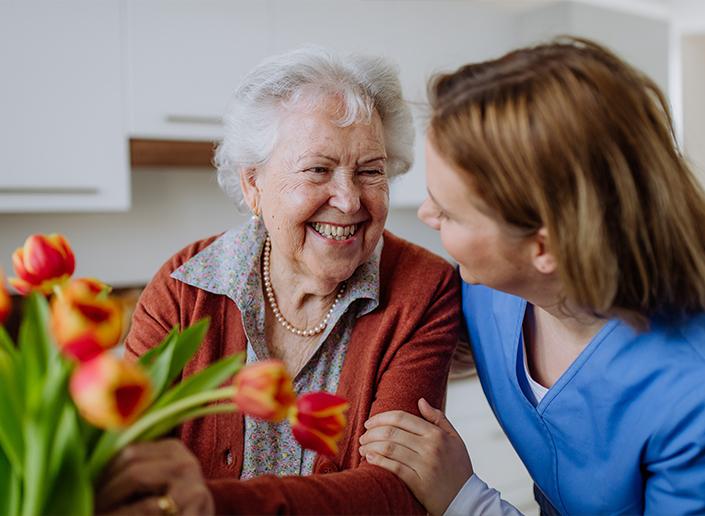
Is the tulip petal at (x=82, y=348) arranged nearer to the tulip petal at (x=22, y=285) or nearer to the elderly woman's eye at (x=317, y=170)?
the tulip petal at (x=22, y=285)

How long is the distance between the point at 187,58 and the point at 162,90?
0.45 ft

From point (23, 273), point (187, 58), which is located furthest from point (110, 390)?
point (187, 58)

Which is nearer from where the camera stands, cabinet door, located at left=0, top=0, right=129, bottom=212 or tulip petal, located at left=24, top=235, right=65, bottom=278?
tulip petal, located at left=24, top=235, right=65, bottom=278

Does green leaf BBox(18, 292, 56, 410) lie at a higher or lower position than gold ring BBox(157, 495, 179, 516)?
higher

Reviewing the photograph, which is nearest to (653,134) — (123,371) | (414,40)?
(123,371)

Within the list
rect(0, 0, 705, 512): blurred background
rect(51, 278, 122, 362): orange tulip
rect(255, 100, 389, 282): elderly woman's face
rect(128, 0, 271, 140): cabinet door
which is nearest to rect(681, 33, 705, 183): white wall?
rect(0, 0, 705, 512): blurred background

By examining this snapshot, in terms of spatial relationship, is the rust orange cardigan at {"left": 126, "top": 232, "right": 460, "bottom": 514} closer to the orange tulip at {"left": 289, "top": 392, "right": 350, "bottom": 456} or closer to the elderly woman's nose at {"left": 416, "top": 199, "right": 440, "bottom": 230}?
the elderly woman's nose at {"left": 416, "top": 199, "right": 440, "bottom": 230}

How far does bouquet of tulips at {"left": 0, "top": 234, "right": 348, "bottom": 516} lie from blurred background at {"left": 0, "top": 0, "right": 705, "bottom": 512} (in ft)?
5.31

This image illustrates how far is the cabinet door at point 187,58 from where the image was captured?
2.27 metres

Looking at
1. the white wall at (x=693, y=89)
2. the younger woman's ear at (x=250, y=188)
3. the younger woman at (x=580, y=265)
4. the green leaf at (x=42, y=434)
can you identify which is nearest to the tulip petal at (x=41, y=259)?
the green leaf at (x=42, y=434)

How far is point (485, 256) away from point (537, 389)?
1.02ft

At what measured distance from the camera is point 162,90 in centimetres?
230

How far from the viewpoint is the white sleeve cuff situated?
1023mm

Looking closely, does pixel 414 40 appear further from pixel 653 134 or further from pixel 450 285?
pixel 653 134
